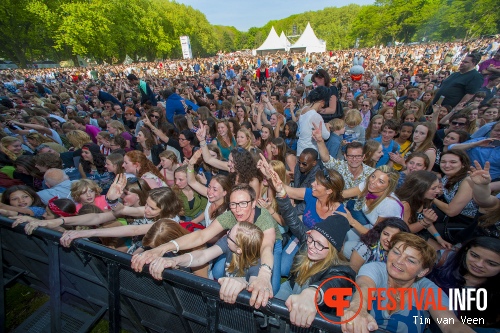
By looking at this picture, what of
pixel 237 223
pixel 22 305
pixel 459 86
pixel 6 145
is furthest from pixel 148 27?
pixel 237 223

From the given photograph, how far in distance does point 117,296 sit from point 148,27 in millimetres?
57500

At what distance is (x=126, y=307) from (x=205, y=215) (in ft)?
4.82

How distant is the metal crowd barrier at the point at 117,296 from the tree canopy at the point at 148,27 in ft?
147

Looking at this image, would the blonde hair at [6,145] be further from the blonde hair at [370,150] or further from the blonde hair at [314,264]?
the blonde hair at [370,150]

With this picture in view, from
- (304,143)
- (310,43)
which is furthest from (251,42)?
(304,143)

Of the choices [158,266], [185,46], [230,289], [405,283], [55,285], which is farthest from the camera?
[185,46]

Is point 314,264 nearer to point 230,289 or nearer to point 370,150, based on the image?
point 230,289

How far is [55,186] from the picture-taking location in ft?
13.2

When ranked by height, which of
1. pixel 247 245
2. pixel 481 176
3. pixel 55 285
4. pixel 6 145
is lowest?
pixel 55 285

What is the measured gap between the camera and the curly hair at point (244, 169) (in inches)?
139

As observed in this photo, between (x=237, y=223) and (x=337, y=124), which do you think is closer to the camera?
(x=237, y=223)

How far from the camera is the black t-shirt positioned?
228 inches

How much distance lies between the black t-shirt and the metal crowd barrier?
7179mm

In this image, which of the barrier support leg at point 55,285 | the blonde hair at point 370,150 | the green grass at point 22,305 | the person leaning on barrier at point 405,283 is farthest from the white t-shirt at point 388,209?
the green grass at point 22,305
